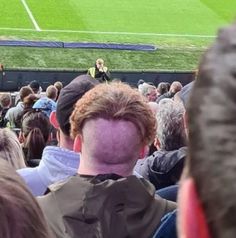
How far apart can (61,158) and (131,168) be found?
0.52 m

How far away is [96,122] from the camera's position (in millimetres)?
2334

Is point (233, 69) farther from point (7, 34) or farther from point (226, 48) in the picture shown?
point (7, 34)

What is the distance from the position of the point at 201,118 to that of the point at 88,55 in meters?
15.6

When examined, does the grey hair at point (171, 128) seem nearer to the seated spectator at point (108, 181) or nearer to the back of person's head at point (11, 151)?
the back of person's head at point (11, 151)

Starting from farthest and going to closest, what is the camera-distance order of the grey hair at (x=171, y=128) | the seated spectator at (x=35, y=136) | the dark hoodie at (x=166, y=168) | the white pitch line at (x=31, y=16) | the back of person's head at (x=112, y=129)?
the white pitch line at (x=31, y=16)
the seated spectator at (x=35, y=136)
the grey hair at (x=171, y=128)
the dark hoodie at (x=166, y=168)
the back of person's head at (x=112, y=129)

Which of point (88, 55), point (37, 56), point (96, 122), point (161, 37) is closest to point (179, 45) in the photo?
point (161, 37)

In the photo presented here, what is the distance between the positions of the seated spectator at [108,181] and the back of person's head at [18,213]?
0.51m

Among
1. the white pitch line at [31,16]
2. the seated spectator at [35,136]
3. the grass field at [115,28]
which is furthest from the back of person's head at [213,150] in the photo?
the white pitch line at [31,16]

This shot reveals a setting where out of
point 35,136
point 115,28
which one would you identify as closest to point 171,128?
point 35,136

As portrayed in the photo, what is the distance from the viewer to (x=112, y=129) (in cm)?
229

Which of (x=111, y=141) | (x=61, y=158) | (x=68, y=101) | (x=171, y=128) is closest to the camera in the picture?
(x=111, y=141)

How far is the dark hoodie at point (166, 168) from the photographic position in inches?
131

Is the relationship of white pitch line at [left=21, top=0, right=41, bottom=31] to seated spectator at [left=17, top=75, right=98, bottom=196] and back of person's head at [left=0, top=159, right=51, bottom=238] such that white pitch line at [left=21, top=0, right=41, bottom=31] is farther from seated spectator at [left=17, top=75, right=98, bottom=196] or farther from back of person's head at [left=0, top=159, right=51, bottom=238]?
back of person's head at [left=0, top=159, right=51, bottom=238]

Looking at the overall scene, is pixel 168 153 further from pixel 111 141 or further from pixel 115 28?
pixel 115 28
